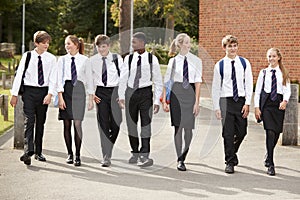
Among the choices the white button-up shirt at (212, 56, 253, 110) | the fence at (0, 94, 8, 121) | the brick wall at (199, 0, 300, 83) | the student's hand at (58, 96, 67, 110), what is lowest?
the fence at (0, 94, 8, 121)

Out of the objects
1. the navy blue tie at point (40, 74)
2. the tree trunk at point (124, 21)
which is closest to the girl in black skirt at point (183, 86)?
the navy blue tie at point (40, 74)

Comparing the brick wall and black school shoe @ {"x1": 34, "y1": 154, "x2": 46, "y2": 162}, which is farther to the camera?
the brick wall

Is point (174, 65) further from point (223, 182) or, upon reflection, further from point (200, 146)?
point (200, 146)

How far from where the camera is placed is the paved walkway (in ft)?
24.3

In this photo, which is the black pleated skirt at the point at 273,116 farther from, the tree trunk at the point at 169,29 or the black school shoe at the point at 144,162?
the tree trunk at the point at 169,29

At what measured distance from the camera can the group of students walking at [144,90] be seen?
8.79 metres

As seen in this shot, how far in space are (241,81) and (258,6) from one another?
14.1 m

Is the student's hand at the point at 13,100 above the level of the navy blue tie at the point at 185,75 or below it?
below

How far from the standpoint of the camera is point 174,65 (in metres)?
8.91

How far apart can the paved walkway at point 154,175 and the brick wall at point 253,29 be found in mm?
9808

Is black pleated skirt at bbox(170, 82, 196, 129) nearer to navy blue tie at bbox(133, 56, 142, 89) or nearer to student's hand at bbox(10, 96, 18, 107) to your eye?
navy blue tie at bbox(133, 56, 142, 89)

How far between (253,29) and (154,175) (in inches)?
587

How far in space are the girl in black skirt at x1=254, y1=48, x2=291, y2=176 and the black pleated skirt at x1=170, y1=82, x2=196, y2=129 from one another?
87 cm

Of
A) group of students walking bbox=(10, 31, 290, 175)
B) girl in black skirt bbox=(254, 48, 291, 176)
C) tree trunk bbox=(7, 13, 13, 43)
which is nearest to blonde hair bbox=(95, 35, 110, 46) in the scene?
group of students walking bbox=(10, 31, 290, 175)
